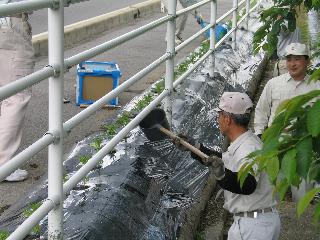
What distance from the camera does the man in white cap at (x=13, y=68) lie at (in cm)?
495

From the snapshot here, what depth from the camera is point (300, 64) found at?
184 inches

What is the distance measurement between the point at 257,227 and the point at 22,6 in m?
1.74

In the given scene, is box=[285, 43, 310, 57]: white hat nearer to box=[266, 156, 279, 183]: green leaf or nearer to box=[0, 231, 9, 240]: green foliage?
box=[0, 231, 9, 240]: green foliage

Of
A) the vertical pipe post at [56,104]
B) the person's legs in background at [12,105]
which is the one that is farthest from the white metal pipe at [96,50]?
the person's legs in background at [12,105]

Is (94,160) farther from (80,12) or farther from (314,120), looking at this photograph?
(80,12)

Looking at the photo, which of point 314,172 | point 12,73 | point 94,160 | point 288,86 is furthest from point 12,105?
point 314,172

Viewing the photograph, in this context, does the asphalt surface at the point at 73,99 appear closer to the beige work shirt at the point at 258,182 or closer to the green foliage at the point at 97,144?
the green foliage at the point at 97,144

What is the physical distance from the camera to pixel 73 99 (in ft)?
24.7

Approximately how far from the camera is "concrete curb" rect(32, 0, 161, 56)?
10.2 m

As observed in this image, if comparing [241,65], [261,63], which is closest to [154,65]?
[241,65]

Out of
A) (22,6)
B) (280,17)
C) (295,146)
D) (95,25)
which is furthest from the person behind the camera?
(95,25)

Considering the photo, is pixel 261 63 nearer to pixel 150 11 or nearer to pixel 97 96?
pixel 97 96

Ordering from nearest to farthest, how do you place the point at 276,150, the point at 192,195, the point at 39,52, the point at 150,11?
the point at 276,150 < the point at 192,195 < the point at 39,52 < the point at 150,11

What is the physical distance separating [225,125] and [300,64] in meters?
1.52
